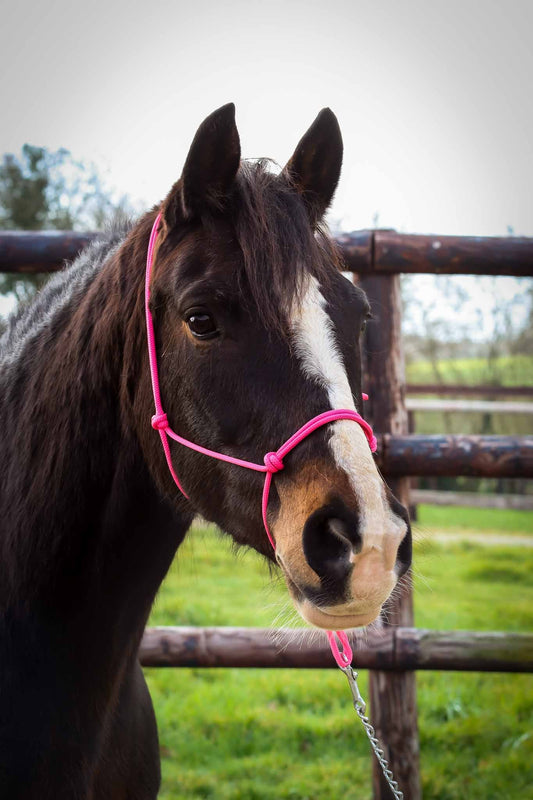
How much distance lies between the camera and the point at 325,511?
1.28m

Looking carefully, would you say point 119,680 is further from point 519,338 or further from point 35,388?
point 519,338

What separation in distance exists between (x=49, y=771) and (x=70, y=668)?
0.81ft

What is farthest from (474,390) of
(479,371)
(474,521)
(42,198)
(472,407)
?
(42,198)

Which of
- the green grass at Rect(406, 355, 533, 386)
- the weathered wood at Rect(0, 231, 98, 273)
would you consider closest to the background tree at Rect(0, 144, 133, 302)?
the weathered wood at Rect(0, 231, 98, 273)

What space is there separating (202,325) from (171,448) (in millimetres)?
325

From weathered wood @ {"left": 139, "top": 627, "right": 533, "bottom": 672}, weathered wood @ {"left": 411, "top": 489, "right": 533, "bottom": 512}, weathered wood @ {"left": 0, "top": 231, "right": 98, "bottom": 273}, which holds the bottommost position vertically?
weathered wood @ {"left": 411, "top": 489, "right": 533, "bottom": 512}

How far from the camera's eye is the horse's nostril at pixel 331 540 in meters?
1.26

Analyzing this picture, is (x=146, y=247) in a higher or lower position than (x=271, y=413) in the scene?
higher

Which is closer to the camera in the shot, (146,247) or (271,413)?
(271,413)

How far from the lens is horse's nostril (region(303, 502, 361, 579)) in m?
1.26

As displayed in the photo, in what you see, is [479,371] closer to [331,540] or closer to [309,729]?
[309,729]

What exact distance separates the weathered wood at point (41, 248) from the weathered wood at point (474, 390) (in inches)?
308

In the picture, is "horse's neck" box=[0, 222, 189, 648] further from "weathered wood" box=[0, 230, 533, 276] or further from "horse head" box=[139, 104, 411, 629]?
"weathered wood" box=[0, 230, 533, 276]

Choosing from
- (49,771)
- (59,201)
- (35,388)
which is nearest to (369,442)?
(35,388)
